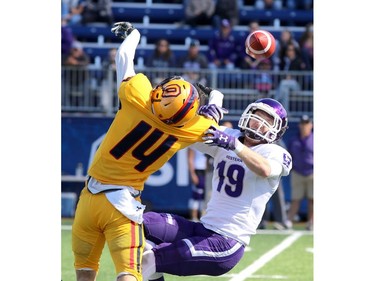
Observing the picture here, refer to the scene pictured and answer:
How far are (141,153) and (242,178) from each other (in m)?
0.72

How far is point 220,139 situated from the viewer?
5.86 meters

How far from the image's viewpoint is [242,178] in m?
6.19

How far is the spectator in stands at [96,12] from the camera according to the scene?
55.5 ft

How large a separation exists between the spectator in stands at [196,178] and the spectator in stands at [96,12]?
192 inches

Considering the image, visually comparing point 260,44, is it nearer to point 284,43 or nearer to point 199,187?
point 199,187

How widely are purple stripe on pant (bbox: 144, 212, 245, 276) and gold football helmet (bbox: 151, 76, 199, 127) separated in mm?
745

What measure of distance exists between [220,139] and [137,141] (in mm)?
539

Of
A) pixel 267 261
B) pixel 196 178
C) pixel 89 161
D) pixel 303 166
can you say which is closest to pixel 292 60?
pixel 303 166

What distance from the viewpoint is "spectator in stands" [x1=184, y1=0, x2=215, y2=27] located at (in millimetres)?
16578

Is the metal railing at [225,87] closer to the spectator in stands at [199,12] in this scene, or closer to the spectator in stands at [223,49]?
the spectator in stands at [223,49]

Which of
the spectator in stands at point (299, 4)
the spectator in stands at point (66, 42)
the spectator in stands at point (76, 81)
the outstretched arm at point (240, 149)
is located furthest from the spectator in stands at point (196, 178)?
the outstretched arm at point (240, 149)

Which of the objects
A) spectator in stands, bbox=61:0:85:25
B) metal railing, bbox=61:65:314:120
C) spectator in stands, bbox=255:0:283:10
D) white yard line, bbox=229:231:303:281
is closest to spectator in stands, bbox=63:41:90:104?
metal railing, bbox=61:65:314:120

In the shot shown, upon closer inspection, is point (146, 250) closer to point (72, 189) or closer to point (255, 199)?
point (255, 199)
